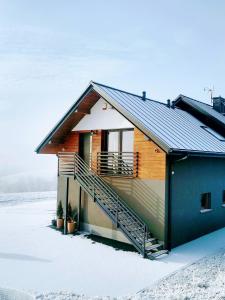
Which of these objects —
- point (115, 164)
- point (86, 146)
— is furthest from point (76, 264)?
point (86, 146)

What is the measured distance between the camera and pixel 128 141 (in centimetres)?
1426

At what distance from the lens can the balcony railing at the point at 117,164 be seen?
13.4 meters

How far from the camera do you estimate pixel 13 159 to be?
9512 centimetres

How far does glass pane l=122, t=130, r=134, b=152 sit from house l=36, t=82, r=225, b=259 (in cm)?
5

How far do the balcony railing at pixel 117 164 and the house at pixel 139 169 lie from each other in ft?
0.15

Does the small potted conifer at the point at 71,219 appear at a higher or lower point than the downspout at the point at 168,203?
lower

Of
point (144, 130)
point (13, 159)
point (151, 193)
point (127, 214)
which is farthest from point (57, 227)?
point (13, 159)

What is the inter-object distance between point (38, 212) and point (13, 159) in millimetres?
79067

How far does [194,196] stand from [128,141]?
13.2 ft

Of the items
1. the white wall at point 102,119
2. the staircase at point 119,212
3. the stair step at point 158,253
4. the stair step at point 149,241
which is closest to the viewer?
the stair step at point 158,253

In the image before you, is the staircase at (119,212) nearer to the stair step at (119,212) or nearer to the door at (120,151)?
the stair step at (119,212)

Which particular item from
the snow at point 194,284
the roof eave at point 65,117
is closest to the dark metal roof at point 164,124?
the roof eave at point 65,117

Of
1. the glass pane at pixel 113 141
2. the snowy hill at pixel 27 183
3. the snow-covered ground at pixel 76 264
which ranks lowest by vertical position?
the snowy hill at pixel 27 183

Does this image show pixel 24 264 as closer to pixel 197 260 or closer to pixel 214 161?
pixel 197 260
